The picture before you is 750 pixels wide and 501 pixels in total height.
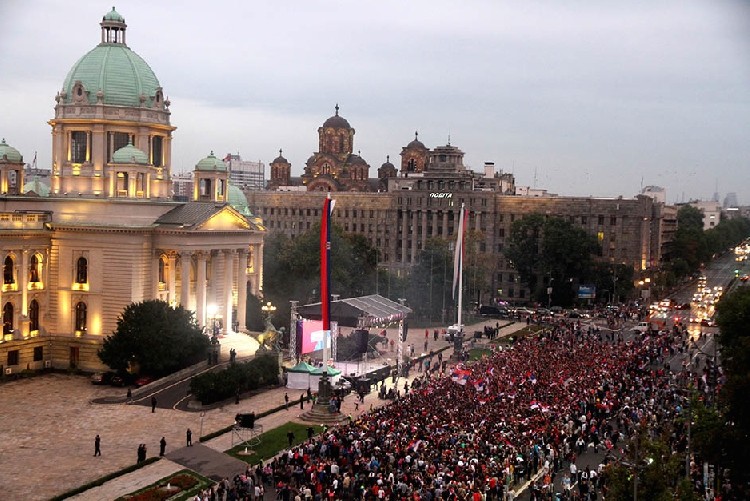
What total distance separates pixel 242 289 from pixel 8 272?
63.2 ft

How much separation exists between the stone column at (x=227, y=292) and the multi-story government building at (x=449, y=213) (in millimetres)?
50758

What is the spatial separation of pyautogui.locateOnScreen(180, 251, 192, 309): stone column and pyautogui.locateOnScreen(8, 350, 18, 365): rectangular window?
11.9m

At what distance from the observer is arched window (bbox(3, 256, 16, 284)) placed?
62.9m

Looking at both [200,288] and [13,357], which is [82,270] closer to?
[13,357]

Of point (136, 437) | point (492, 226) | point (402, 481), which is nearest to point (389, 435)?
point (402, 481)

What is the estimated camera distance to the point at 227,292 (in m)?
72.2

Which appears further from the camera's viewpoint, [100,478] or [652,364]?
[652,364]

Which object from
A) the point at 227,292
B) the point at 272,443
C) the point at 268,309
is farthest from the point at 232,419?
the point at 268,309

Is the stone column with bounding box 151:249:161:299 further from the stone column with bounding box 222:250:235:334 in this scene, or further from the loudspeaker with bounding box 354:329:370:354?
the loudspeaker with bounding box 354:329:370:354

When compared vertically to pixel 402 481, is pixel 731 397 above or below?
above

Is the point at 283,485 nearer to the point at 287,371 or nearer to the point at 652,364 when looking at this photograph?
the point at 287,371

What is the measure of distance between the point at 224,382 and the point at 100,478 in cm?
1584

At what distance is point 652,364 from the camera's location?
6806cm

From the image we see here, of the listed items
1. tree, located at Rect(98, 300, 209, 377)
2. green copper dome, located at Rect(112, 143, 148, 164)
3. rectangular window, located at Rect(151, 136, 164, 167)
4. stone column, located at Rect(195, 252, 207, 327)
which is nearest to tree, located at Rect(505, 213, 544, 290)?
rectangular window, located at Rect(151, 136, 164, 167)
